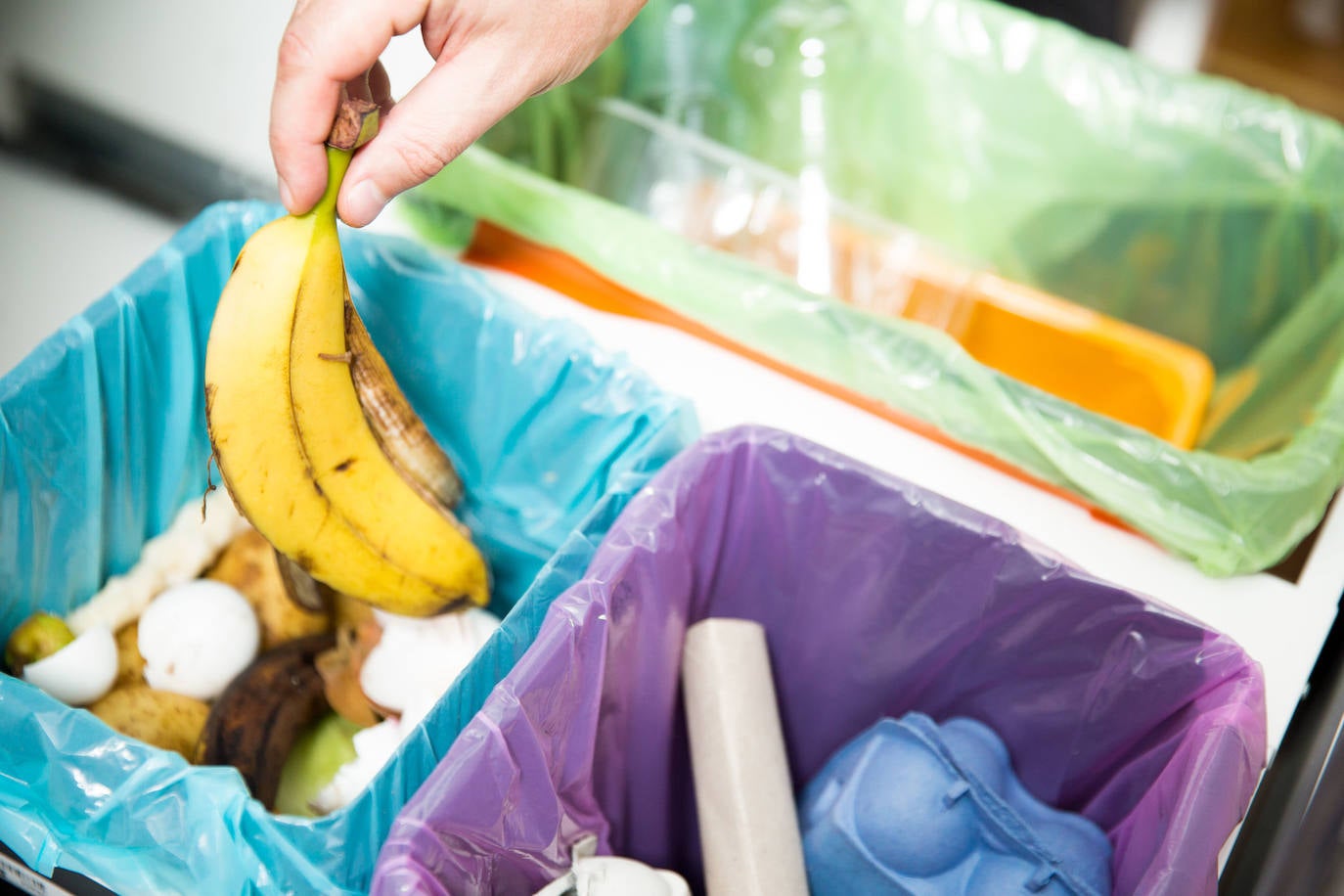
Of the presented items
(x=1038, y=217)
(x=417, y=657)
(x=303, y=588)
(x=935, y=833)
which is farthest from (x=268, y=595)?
(x=1038, y=217)

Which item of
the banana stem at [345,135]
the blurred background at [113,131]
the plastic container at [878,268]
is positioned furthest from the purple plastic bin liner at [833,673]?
the blurred background at [113,131]

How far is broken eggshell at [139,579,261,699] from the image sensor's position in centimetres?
79

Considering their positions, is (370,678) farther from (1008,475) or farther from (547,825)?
(1008,475)

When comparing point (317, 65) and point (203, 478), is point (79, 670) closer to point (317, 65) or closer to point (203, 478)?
point (203, 478)

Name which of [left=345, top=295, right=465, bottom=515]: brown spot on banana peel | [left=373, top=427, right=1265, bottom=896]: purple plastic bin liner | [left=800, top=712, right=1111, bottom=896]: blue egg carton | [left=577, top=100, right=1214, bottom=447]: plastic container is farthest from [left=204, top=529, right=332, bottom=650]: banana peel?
[left=577, top=100, right=1214, bottom=447]: plastic container

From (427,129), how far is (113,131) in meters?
0.66

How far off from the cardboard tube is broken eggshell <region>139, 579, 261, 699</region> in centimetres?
32

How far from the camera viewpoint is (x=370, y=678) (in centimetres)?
79

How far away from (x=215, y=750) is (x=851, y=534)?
44 cm

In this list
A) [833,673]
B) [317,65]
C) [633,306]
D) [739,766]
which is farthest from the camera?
[633,306]

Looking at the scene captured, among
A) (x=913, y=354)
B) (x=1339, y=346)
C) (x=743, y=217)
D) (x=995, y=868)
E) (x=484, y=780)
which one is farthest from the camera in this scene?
(x=743, y=217)

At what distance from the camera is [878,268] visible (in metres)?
1.18

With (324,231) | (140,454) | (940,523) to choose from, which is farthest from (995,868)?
(140,454)

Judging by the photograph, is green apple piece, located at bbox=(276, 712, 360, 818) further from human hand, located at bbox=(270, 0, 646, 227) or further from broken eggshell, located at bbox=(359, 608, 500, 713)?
human hand, located at bbox=(270, 0, 646, 227)
